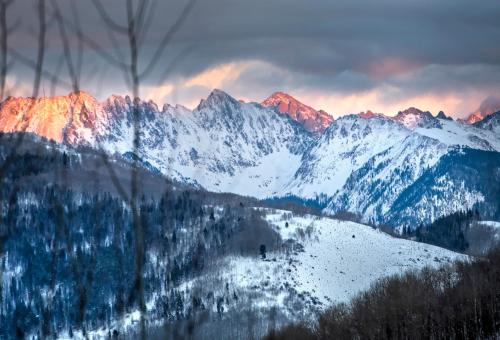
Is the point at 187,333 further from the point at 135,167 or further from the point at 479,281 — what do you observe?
the point at 479,281

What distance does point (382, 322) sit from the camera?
5468 inches

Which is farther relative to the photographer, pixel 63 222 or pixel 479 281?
pixel 479 281

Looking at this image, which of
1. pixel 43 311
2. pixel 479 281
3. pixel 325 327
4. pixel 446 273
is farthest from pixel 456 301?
pixel 43 311

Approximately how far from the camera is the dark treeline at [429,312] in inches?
4975

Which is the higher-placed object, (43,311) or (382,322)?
(43,311)

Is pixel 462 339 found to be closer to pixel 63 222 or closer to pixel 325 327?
pixel 325 327

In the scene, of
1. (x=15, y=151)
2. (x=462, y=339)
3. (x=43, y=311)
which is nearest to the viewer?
(x=15, y=151)

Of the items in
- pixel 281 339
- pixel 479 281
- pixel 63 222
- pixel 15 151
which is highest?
pixel 15 151

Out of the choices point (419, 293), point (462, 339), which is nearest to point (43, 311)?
point (462, 339)

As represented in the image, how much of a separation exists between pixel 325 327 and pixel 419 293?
18.2 m

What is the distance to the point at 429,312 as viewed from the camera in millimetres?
134375

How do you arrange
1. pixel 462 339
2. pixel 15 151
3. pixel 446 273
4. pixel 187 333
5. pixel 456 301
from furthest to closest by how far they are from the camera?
pixel 446 273
pixel 456 301
pixel 462 339
pixel 187 333
pixel 15 151

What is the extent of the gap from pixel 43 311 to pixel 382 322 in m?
132

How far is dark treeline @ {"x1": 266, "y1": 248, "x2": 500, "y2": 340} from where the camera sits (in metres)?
126
